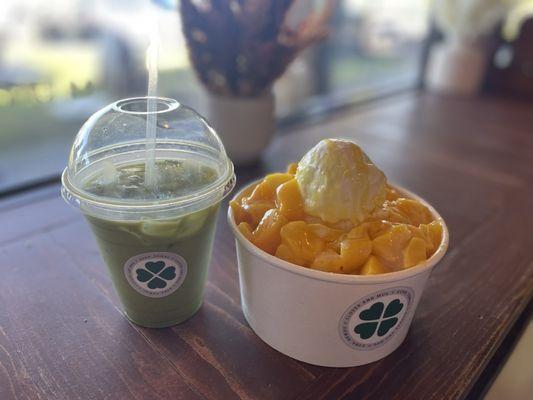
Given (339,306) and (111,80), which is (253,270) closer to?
(339,306)

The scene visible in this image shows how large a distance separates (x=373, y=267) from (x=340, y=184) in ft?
0.29

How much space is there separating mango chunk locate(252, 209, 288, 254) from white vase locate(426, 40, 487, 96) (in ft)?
4.81

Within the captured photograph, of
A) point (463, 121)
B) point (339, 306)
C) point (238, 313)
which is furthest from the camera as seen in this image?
point (463, 121)

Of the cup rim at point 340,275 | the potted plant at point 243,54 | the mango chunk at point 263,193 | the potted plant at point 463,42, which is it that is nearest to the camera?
the cup rim at point 340,275

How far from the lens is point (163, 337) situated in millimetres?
531

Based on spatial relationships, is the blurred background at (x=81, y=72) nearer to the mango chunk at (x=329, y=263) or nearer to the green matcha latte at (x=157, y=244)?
the green matcha latte at (x=157, y=244)

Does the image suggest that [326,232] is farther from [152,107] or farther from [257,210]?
[152,107]

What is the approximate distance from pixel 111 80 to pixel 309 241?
102 cm

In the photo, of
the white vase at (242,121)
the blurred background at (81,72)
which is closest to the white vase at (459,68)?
the blurred background at (81,72)

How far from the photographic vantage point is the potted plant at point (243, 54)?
866mm

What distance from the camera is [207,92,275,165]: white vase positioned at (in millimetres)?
941

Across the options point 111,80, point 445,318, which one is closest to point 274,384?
point 445,318

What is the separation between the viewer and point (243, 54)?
0.90 metres

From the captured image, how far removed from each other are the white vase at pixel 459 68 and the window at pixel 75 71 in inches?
14.9
